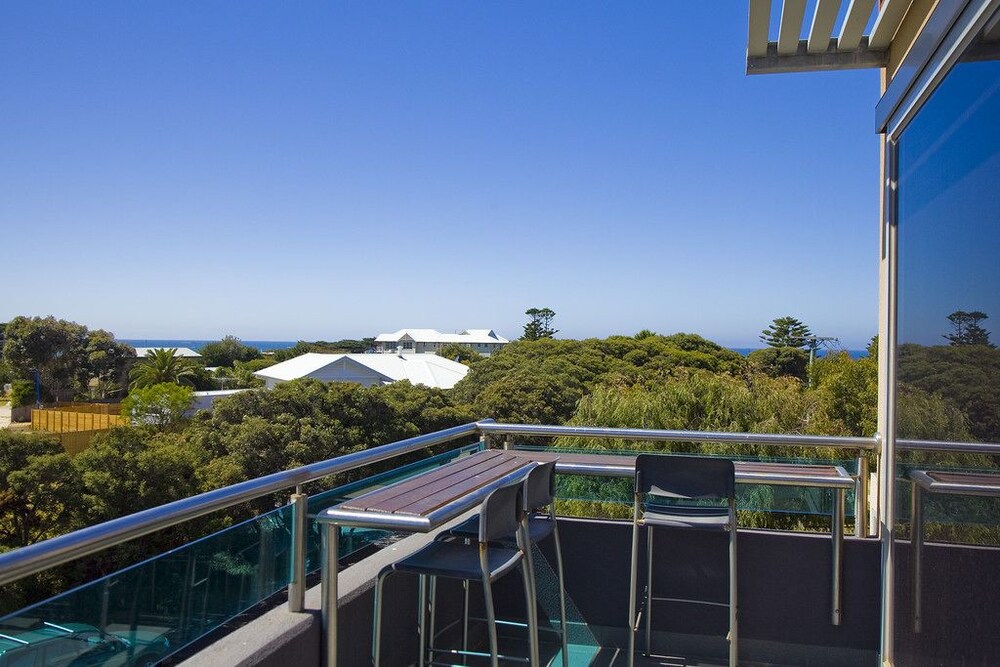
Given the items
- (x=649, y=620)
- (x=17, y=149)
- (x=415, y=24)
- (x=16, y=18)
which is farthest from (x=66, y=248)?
(x=649, y=620)

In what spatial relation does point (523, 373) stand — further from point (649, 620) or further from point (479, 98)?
point (649, 620)

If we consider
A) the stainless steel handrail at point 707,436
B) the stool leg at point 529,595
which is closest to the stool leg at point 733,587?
the stainless steel handrail at point 707,436

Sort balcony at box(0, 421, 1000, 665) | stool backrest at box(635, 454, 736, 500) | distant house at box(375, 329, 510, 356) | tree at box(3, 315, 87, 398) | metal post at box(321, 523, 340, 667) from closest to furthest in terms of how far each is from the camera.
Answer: balcony at box(0, 421, 1000, 665) < metal post at box(321, 523, 340, 667) < stool backrest at box(635, 454, 736, 500) < tree at box(3, 315, 87, 398) < distant house at box(375, 329, 510, 356)

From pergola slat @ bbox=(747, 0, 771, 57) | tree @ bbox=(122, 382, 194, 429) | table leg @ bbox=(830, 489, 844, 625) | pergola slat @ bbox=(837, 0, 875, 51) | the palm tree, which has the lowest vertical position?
tree @ bbox=(122, 382, 194, 429)

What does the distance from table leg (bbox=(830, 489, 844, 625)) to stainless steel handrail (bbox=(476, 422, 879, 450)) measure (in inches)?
9.2

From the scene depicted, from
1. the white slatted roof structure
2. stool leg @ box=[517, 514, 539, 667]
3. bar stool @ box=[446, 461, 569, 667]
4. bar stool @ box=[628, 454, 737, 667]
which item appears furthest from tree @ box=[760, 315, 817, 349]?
stool leg @ box=[517, 514, 539, 667]

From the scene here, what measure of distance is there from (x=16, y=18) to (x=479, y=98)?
67.6 feet

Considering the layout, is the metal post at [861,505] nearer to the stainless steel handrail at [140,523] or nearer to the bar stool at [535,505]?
the bar stool at [535,505]

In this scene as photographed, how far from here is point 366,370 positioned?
43875 mm

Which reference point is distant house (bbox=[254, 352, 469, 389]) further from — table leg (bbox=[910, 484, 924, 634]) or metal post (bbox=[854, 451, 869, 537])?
table leg (bbox=[910, 484, 924, 634])

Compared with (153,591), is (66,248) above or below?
above

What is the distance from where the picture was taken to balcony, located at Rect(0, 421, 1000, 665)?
66.4 inches

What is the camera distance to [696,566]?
12.0 feet

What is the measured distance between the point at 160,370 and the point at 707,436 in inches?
1903
